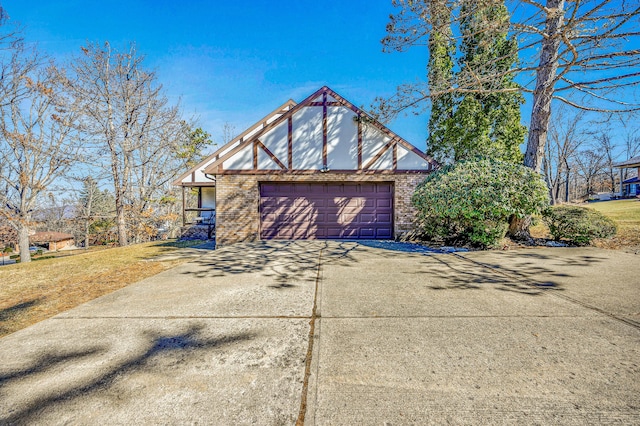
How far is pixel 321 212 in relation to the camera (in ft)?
31.8

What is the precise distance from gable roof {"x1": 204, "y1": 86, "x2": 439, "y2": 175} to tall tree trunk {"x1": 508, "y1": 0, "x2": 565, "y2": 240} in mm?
2674

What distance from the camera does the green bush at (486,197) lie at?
22.9ft

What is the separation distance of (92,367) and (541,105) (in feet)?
35.5

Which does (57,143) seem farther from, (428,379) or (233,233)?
(428,379)

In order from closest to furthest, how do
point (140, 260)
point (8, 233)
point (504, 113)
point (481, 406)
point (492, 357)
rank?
1. point (481, 406)
2. point (492, 357)
3. point (140, 260)
4. point (504, 113)
5. point (8, 233)

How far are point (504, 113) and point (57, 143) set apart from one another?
62.1ft

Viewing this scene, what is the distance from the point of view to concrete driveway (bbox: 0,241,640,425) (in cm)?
162

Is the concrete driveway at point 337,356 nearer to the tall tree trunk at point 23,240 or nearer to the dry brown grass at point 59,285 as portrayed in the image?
the dry brown grass at point 59,285

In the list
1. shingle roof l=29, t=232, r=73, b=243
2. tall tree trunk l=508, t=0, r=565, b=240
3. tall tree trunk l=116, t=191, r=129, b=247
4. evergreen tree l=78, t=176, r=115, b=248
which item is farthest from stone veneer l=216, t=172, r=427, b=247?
shingle roof l=29, t=232, r=73, b=243

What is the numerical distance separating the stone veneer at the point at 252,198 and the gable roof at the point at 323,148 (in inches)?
8.8

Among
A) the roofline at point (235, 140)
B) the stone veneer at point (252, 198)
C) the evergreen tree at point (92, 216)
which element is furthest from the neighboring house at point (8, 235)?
the stone veneer at point (252, 198)

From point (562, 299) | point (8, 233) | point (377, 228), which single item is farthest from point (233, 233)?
point (8, 233)

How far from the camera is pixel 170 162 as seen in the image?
1731cm

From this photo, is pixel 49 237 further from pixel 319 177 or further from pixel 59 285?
pixel 319 177
